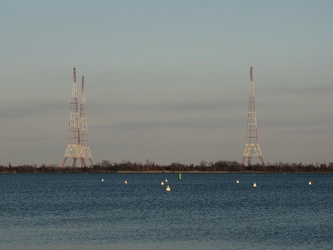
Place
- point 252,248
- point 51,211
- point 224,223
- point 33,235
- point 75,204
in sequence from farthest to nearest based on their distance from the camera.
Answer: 1. point 75,204
2. point 51,211
3. point 224,223
4. point 33,235
5. point 252,248

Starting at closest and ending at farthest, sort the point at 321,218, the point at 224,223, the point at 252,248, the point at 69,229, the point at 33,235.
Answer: the point at 252,248, the point at 33,235, the point at 69,229, the point at 224,223, the point at 321,218

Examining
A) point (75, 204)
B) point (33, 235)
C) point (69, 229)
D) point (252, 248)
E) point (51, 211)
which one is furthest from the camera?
point (75, 204)

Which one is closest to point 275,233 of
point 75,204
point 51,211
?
point 51,211

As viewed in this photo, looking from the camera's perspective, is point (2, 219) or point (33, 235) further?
point (2, 219)

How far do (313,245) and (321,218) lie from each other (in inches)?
827

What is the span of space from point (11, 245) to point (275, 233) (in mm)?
20569

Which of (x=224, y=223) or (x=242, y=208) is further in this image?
(x=242, y=208)

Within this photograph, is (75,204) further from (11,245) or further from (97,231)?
Answer: (11,245)

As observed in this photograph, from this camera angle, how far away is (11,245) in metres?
50.9

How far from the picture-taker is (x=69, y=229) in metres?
61.2

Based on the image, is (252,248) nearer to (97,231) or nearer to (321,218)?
(97,231)

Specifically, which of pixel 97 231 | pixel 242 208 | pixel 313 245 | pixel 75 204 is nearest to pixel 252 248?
pixel 313 245

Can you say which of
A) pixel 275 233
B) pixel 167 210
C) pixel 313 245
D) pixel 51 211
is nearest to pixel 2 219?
pixel 51 211

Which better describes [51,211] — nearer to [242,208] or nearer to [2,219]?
[2,219]
